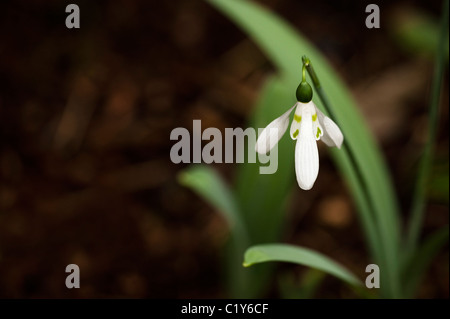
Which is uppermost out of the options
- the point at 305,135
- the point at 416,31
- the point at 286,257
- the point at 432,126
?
the point at 416,31

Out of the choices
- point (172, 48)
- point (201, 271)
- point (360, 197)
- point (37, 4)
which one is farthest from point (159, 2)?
point (360, 197)

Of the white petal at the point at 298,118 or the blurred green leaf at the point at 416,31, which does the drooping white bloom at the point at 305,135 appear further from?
the blurred green leaf at the point at 416,31

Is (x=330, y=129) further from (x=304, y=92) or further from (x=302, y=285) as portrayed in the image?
(x=302, y=285)

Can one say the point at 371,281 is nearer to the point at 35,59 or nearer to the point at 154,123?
the point at 154,123

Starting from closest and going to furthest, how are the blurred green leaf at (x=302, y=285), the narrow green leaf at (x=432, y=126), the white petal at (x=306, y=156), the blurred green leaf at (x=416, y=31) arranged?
the white petal at (x=306, y=156) < the narrow green leaf at (x=432, y=126) < the blurred green leaf at (x=302, y=285) < the blurred green leaf at (x=416, y=31)

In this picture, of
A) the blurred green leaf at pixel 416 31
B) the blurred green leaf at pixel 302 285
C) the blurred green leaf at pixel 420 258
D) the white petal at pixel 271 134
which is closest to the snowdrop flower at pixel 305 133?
the white petal at pixel 271 134

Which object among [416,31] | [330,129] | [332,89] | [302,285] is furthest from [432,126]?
[416,31]

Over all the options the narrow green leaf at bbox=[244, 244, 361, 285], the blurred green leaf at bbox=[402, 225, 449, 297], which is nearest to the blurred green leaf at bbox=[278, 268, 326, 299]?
the blurred green leaf at bbox=[402, 225, 449, 297]

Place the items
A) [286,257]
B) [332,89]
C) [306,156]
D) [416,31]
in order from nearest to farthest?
[306,156]
[286,257]
[332,89]
[416,31]
